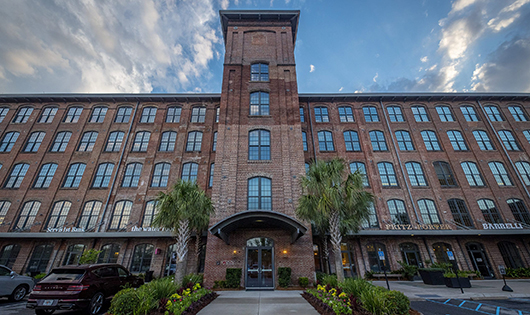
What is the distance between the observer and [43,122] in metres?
25.8

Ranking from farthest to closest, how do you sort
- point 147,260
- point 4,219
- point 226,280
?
1. point 4,219
2. point 147,260
3. point 226,280

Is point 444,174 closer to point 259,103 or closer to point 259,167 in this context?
point 259,167

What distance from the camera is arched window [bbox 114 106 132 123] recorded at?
25875 millimetres

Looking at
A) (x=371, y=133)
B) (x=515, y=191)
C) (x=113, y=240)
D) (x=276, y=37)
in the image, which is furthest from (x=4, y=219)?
(x=515, y=191)

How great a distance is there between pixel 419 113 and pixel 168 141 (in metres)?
30.3

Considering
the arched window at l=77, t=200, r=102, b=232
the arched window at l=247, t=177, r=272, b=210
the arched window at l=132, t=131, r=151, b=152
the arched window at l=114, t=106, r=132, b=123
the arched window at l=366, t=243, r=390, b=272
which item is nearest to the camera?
the arched window at l=247, t=177, r=272, b=210

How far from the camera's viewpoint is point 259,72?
22891mm

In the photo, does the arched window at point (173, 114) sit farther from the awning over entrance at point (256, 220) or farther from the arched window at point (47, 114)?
the awning over entrance at point (256, 220)

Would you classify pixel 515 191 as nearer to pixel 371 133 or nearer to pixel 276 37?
pixel 371 133

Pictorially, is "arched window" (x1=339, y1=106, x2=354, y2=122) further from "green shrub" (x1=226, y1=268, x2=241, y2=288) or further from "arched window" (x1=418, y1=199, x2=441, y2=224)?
"green shrub" (x1=226, y1=268, x2=241, y2=288)

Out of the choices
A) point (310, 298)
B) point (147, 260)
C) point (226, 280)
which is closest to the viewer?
point (310, 298)

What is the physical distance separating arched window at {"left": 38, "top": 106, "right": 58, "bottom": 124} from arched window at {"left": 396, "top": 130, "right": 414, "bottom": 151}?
41001 millimetres

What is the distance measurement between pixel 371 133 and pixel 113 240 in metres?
28.6

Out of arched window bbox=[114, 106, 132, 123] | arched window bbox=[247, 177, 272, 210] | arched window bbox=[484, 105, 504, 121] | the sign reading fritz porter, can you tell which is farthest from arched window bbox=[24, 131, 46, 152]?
arched window bbox=[484, 105, 504, 121]
